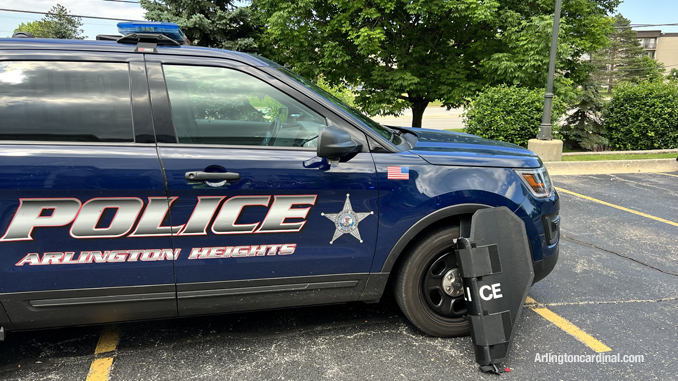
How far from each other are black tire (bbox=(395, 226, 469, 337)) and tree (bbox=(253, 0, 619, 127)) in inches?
389

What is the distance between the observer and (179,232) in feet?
7.72

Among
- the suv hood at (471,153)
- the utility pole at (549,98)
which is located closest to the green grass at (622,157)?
the utility pole at (549,98)

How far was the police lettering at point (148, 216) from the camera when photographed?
2.18m

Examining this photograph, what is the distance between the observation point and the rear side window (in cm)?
227

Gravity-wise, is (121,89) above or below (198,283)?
above

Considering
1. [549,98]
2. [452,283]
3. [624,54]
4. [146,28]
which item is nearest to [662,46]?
[624,54]

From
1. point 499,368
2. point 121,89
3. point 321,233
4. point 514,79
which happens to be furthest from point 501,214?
point 514,79

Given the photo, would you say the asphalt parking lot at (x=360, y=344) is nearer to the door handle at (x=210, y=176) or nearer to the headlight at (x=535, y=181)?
the headlight at (x=535, y=181)

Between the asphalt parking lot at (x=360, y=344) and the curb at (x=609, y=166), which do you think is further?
the curb at (x=609, y=166)

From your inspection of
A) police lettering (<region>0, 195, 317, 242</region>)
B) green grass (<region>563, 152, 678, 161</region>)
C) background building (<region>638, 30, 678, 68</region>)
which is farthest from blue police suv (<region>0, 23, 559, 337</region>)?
background building (<region>638, 30, 678, 68</region>)

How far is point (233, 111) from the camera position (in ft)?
8.82

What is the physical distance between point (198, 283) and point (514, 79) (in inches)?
458

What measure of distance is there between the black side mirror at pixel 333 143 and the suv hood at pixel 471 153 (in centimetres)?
54

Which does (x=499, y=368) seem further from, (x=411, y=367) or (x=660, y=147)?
(x=660, y=147)
